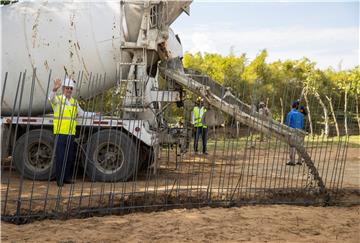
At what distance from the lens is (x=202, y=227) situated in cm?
512

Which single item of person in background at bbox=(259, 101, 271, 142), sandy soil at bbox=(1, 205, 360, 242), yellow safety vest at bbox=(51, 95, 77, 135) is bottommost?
sandy soil at bbox=(1, 205, 360, 242)

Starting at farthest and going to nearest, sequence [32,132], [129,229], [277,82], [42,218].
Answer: [277,82] → [32,132] → [42,218] → [129,229]

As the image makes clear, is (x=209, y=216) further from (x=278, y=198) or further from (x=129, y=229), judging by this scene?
(x=278, y=198)

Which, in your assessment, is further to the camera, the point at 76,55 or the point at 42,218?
the point at 76,55

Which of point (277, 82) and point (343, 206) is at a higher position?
point (277, 82)

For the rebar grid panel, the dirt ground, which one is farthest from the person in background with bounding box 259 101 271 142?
the dirt ground

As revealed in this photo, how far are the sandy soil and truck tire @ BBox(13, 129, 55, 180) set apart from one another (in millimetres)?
2702

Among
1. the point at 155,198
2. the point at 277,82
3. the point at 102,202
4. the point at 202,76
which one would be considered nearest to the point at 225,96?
the point at 202,76

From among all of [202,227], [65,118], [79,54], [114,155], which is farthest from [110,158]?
[202,227]

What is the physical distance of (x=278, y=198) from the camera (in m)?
6.96

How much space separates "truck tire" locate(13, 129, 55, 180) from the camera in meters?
7.91

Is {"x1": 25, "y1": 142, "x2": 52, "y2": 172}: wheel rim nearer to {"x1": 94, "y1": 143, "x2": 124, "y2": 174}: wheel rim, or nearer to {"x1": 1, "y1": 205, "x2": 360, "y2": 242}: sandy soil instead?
{"x1": 94, "y1": 143, "x2": 124, "y2": 174}: wheel rim

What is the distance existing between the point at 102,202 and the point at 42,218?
0.88 metres

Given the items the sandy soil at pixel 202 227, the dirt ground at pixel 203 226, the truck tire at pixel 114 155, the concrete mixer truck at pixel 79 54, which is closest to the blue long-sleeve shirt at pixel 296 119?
the concrete mixer truck at pixel 79 54
